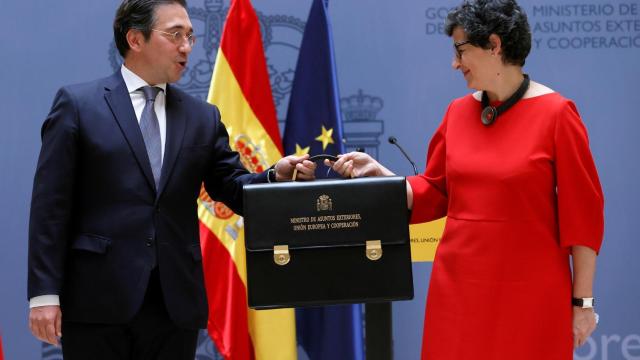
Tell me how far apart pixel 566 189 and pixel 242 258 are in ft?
5.94

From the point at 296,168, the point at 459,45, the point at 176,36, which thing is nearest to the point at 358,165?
the point at 296,168

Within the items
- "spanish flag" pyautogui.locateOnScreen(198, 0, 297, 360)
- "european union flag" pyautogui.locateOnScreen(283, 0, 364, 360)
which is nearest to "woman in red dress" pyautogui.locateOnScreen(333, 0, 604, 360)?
"european union flag" pyautogui.locateOnScreen(283, 0, 364, 360)

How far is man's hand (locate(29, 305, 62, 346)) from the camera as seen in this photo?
6.76 ft

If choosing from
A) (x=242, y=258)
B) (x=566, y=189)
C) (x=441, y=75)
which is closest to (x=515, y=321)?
(x=566, y=189)

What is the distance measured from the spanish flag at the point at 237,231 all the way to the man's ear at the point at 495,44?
152 centimetres

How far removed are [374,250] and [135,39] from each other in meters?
1.00

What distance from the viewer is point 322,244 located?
207 cm

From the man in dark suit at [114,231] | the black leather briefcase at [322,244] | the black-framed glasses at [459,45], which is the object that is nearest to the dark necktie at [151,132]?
the man in dark suit at [114,231]

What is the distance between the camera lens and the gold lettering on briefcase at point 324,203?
2072 mm

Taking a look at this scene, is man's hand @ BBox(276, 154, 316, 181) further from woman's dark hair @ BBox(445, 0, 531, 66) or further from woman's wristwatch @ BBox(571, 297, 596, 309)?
woman's wristwatch @ BBox(571, 297, 596, 309)

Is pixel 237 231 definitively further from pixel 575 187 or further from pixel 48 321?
pixel 575 187

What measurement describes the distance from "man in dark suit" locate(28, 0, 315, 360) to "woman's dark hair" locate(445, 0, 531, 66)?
0.90 m

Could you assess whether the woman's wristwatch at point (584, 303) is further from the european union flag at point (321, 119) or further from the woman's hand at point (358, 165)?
→ the european union flag at point (321, 119)

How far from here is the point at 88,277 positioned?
6.97 feet
